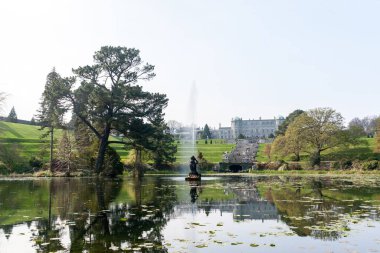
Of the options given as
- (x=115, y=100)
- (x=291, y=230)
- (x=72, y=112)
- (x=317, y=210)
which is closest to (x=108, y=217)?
(x=291, y=230)

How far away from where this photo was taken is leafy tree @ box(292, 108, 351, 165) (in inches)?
3027

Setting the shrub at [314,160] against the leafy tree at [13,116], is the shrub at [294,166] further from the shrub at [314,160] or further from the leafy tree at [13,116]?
the leafy tree at [13,116]

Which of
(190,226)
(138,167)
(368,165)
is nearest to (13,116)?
(138,167)

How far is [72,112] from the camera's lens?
51.5 m

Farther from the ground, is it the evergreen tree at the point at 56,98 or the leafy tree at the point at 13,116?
the leafy tree at the point at 13,116

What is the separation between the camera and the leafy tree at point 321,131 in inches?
3027

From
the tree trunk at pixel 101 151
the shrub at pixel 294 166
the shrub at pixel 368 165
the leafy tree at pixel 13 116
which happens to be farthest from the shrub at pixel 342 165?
the leafy tree at pixel 13 116

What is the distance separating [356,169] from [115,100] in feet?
137

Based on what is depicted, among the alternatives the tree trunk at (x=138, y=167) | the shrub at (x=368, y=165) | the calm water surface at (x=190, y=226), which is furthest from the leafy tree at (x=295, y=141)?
the calm water surface at (x=190, y=226)

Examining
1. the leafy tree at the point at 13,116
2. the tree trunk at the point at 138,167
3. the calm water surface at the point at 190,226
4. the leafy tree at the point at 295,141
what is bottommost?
the calm water surface at the point at 190,226

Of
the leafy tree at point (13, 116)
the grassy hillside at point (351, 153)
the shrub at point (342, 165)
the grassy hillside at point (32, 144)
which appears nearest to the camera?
the shrub at point (342, 165)

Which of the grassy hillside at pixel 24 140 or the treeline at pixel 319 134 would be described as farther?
the treeline at pixel 319 134

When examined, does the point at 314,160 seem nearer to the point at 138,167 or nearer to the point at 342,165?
the point at 342,165

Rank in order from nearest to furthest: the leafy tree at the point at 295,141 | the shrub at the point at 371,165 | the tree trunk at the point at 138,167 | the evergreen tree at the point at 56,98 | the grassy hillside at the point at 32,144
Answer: the evergreen tree at the point at 56,98 → the tree trunk at the point at 138,167 → the shrub at the point at 371,165 → the grassy hillside at the point at 32,144 → the leafy tree at the point at 295,141
